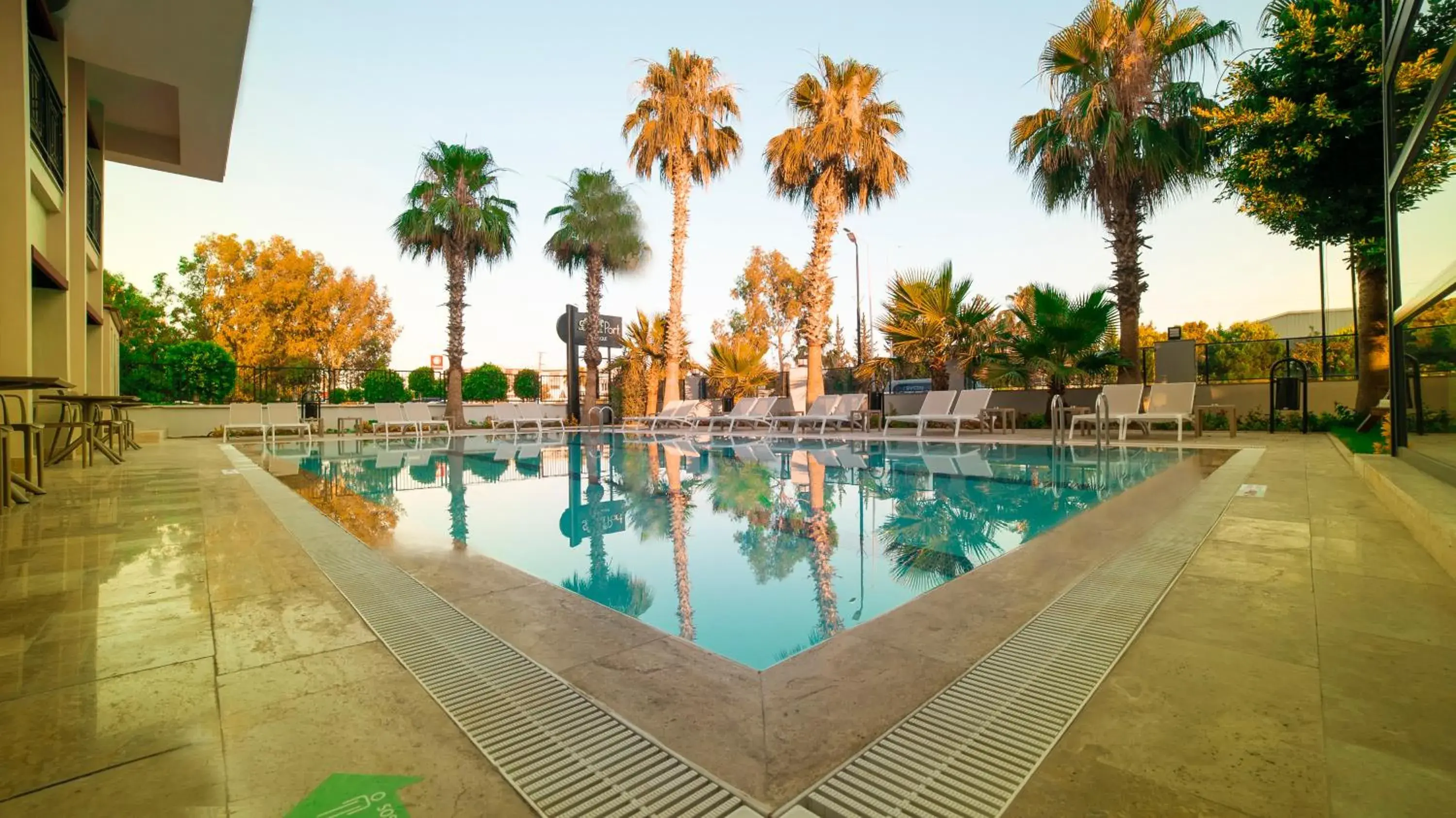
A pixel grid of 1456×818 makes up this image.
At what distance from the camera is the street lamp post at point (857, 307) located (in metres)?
23.5

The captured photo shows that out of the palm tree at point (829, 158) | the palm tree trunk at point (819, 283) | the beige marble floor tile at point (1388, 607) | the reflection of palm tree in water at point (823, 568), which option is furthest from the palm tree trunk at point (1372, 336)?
the beige marble floor tile at point (1388, 607)

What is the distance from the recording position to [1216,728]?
1322mm

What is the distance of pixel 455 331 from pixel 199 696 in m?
18.8

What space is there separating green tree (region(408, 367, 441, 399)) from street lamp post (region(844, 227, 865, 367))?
14974 millimetres

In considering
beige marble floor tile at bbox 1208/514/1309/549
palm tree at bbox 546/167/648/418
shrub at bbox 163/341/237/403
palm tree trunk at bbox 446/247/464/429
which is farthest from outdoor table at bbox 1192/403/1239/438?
shrub at bbox 163/341/237/403

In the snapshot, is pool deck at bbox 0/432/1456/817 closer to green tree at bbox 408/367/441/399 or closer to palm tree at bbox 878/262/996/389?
palm tree at bbox 878/262/996/389

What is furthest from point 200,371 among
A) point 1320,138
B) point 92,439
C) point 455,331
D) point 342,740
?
point 1320,138

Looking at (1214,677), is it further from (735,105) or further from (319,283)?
(319,283)

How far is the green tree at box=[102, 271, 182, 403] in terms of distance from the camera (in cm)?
1554

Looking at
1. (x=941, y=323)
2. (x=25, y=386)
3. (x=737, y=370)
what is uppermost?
(x=941, y=323)

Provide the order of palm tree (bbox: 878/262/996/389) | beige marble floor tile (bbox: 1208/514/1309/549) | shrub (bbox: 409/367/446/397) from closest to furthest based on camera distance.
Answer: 1. beige marble floor tile (bbox: 1208/514/1309/549)
2. palm tree (bbox: 878/262/996/389)
3. shrub (bbox: 409/367/446/397)

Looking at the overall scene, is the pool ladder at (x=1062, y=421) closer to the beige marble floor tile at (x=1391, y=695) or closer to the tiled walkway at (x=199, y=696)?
the beige marble floor tile at (x=1391, y=695)

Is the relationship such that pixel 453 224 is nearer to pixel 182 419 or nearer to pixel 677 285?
pixel 677 285

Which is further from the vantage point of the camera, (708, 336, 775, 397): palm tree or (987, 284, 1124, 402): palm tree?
(708, 336, 775, 397): palm tree
